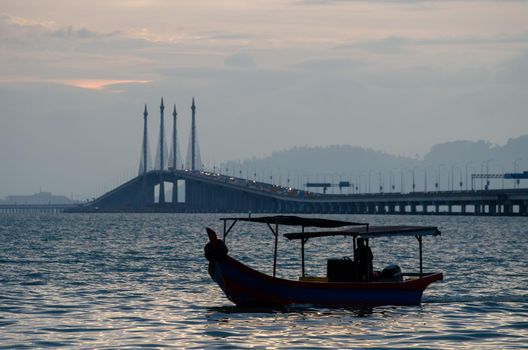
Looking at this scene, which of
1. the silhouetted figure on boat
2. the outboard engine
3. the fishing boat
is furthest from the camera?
the outboard engine

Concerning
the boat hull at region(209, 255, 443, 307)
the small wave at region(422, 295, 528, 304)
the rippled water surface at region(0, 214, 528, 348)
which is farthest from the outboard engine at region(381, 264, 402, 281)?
the small wave at region(422, 295, 528, 304)

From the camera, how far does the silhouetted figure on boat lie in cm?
3450

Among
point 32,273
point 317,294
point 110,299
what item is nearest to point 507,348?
point 317,294

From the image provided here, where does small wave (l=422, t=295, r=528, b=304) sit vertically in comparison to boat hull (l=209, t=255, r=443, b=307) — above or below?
below

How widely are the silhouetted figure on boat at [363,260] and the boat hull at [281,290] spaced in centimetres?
50

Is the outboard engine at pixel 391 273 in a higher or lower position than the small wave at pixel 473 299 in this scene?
higher

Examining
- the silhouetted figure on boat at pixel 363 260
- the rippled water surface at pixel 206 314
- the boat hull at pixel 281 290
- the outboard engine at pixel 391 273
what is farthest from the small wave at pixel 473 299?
the boat hull at pixel 281 290

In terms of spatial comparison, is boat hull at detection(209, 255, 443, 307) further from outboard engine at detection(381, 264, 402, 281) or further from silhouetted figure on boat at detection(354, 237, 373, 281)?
outboard engine at detection(381, 264, 402, 281)

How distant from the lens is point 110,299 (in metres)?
38.3

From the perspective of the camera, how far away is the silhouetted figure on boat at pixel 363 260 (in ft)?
113

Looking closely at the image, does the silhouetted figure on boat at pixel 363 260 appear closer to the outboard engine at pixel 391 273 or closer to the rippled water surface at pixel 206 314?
the outboard engine at pixel 391 273

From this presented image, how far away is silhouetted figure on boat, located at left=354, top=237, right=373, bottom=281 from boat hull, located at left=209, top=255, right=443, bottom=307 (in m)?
0.50

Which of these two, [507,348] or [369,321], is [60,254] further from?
[507,348]

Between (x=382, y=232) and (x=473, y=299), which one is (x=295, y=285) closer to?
(x=382, y=232)
